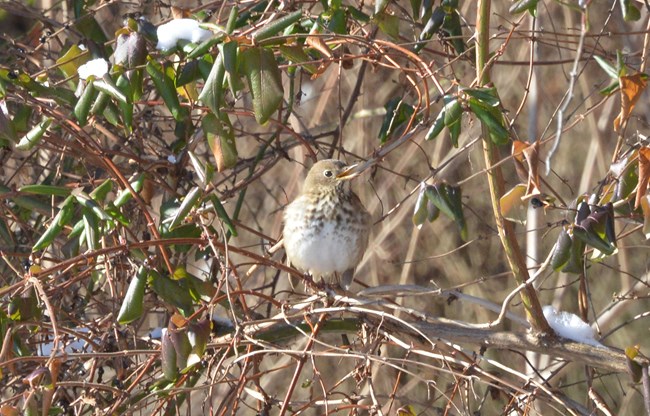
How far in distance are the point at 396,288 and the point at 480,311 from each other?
2.85m

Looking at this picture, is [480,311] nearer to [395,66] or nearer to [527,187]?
[395,66]

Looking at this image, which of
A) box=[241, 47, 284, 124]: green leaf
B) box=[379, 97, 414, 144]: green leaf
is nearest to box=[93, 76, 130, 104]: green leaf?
box=[241, 47, 284, 124]: green leaf

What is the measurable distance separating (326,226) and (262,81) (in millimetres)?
1440

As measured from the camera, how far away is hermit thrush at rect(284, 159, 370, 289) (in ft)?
11.5

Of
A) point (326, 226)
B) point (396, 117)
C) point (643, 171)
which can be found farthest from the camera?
point (326, 226)

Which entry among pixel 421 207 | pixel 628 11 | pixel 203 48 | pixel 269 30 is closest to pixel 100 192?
pixel 203 48

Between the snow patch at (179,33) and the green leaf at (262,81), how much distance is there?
0.26 meters

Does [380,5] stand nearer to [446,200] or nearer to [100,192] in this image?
[446,200]

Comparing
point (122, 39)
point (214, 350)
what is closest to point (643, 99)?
point (214, 350)

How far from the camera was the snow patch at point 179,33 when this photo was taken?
237cm

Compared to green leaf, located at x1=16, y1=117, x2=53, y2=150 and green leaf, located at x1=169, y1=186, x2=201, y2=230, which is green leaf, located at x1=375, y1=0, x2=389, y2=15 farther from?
green leaf, located at x1=16, y1=117, x2=53, y2=150

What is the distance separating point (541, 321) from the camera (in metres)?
2.64

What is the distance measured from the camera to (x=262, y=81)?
83.8 inches

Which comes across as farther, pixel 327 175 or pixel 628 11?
pixel 327 175
